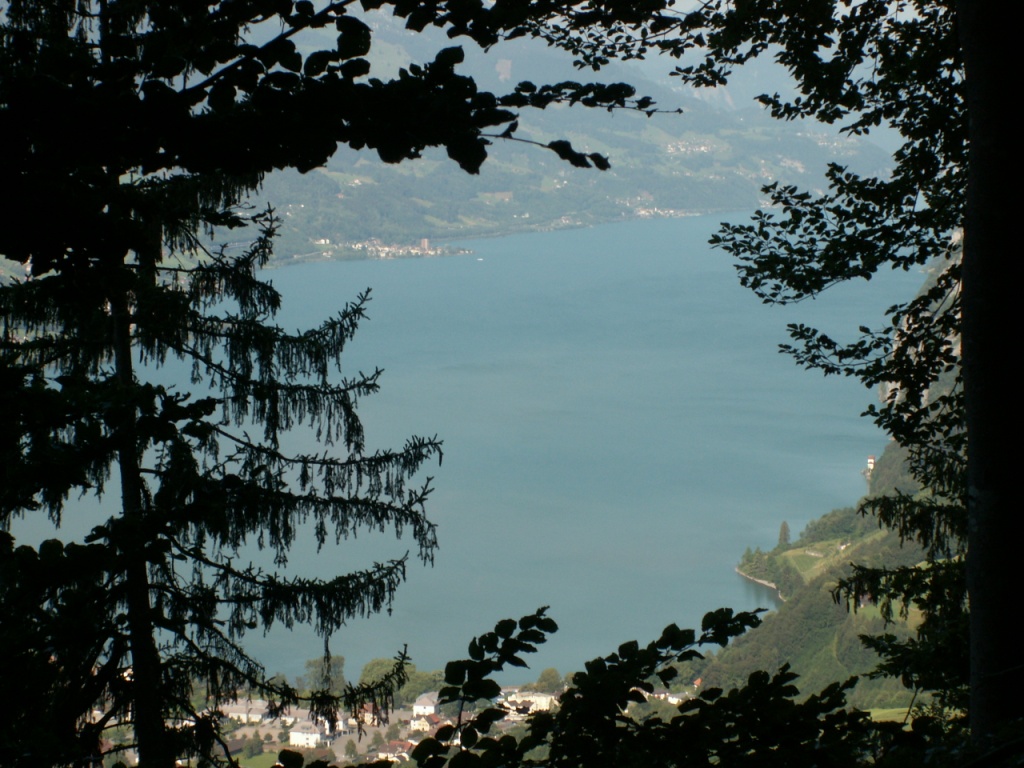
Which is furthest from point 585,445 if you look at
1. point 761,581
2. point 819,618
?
point 819,618

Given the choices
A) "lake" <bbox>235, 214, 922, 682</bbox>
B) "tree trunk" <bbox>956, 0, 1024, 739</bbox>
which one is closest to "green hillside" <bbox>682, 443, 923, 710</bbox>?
"lake" <bbox>235, 214, 922, 682</bbox>

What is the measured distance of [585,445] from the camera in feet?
165

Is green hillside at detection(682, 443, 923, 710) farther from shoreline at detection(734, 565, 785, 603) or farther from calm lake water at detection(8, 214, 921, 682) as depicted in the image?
calm lake water at detection(8, 214, 921, 682)

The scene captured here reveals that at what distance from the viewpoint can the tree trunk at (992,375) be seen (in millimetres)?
2266

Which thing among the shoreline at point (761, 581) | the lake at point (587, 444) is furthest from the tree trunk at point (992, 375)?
the shoreline at point (761, 581)

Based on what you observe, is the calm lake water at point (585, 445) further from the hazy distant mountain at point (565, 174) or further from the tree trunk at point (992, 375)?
the tree trunk at point (992, 375)

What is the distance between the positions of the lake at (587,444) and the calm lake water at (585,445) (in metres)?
0.14

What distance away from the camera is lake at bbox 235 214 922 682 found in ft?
113

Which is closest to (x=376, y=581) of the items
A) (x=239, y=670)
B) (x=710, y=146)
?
(x=239, y=670)

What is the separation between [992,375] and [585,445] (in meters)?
48.3

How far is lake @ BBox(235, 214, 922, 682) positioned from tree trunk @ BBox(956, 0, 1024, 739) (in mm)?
14506

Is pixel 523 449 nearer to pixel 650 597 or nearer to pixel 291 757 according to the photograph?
pixel 650 597

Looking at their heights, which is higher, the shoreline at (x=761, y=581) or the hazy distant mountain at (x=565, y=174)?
the hazy distant mountain at (x=565, y=174)

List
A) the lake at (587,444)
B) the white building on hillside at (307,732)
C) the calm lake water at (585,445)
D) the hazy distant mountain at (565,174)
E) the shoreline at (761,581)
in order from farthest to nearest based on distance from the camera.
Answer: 1. the hazy distant mountain at (565,174)
2. the shoreline at (761,581)
3. the lake at (587,444)
4. the calm lake water at (585,445)
5. the white building on hillside at (307,732)
